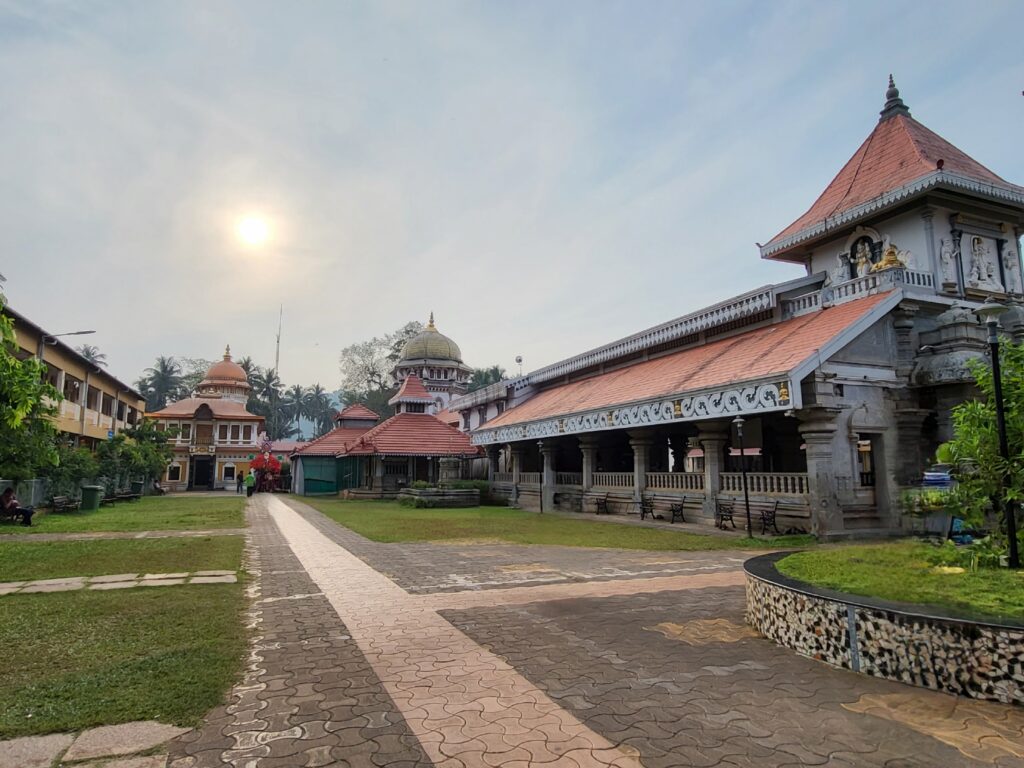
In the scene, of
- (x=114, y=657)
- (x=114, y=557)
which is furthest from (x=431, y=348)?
(x=114, y=657)

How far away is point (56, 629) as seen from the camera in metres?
5.82

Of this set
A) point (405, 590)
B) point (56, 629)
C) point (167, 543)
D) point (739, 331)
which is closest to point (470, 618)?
point (405, 590)

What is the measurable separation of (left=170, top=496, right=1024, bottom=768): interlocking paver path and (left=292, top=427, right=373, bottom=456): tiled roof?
103ft

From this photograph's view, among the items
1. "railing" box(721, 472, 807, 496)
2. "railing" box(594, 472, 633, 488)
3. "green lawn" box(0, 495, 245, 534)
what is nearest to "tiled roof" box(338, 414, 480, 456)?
"green lawn" box(0, 495, 245, 534)

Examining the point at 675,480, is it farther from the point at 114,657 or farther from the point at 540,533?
the point at 114,657

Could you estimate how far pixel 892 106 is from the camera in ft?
68.7

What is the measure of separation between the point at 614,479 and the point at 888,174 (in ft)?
42.6

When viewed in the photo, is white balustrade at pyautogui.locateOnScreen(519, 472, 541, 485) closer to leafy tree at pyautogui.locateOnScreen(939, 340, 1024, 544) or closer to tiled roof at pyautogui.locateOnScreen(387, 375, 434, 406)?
tiled roof at pyautogui.locateOnScreen(387, 375, 434, 406)

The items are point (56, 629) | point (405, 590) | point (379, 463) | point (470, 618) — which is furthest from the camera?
point (379, 463)

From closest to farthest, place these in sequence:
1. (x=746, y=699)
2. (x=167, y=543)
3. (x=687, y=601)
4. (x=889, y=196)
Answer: (x=746, y=699)
(x=687, y=601)
(x=167, y=543)
(x=889, y=196)

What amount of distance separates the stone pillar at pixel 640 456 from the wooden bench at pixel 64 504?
19.9 metres

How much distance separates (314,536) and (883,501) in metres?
13.7

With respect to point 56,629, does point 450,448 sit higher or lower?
higher

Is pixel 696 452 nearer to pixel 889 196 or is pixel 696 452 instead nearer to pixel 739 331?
pixel 739 331
